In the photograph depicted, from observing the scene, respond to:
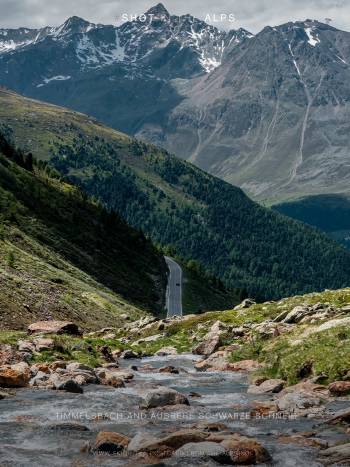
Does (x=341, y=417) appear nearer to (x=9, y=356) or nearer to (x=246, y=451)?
(x=246, y=451)

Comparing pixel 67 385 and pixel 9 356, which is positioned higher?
pixel 67 385

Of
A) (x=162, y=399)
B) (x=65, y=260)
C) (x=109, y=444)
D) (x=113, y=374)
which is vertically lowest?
(x=65, y=260)

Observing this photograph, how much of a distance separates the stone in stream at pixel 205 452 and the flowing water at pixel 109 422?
0.33 metres

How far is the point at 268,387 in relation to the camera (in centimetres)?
3231

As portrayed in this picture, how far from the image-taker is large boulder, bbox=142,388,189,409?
2844 cm

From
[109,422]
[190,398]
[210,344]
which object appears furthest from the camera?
[210,344]

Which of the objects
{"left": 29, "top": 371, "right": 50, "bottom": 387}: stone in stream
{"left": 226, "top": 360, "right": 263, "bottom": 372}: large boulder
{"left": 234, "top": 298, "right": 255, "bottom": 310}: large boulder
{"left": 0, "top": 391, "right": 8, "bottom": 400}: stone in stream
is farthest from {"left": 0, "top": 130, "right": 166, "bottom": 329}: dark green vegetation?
{"left": 0, "top": 391, "right": 8, "bottom": 400}: stone in stream

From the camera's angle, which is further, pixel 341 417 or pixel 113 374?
pixel 113 374

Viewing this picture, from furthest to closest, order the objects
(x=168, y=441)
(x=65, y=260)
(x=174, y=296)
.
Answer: (x=174, y=296) → (x=65, y=260) → (x=168, y=441)

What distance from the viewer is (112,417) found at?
86.3 feet

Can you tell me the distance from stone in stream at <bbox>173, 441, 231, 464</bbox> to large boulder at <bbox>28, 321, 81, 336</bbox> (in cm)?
3499

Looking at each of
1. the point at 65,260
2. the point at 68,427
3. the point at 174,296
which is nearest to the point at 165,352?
the point at 68,427

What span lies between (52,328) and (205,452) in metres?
38.5

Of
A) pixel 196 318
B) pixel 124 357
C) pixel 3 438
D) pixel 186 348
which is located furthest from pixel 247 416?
pixel 196 318
